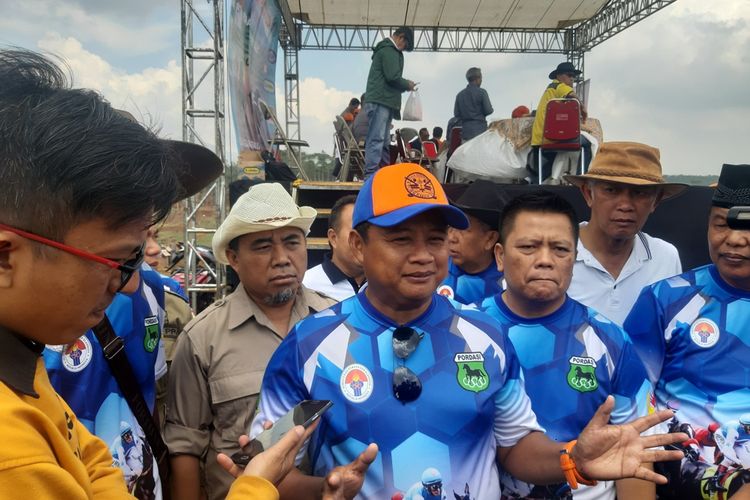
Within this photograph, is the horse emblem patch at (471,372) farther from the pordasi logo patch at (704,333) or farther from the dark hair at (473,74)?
the dark hair at (473,74)

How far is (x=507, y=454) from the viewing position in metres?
1.94

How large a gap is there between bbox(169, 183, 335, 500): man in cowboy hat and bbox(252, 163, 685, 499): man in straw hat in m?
0.67

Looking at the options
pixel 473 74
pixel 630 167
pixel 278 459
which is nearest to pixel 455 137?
pixel 473 74

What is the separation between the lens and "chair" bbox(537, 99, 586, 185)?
757cm

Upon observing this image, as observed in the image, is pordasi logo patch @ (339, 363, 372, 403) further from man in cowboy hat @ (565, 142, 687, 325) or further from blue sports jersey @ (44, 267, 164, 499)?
man in cowboy hat @ (565, 142, 687, 325)

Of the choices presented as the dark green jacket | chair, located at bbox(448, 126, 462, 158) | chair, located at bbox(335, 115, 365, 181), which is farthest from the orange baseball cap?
chair, located at bbox(448, 126, 462, 158)

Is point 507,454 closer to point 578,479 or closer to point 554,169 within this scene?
point 578,479

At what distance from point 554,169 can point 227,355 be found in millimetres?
6529

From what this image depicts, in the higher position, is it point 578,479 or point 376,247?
point 376,247

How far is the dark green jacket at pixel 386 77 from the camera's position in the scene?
8234 mm

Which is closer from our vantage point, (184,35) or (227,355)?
(227,355)

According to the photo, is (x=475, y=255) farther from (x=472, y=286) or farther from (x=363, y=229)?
(x=363, y=229)

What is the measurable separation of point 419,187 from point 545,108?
20.9ft

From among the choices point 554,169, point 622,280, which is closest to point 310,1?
point 554,169
